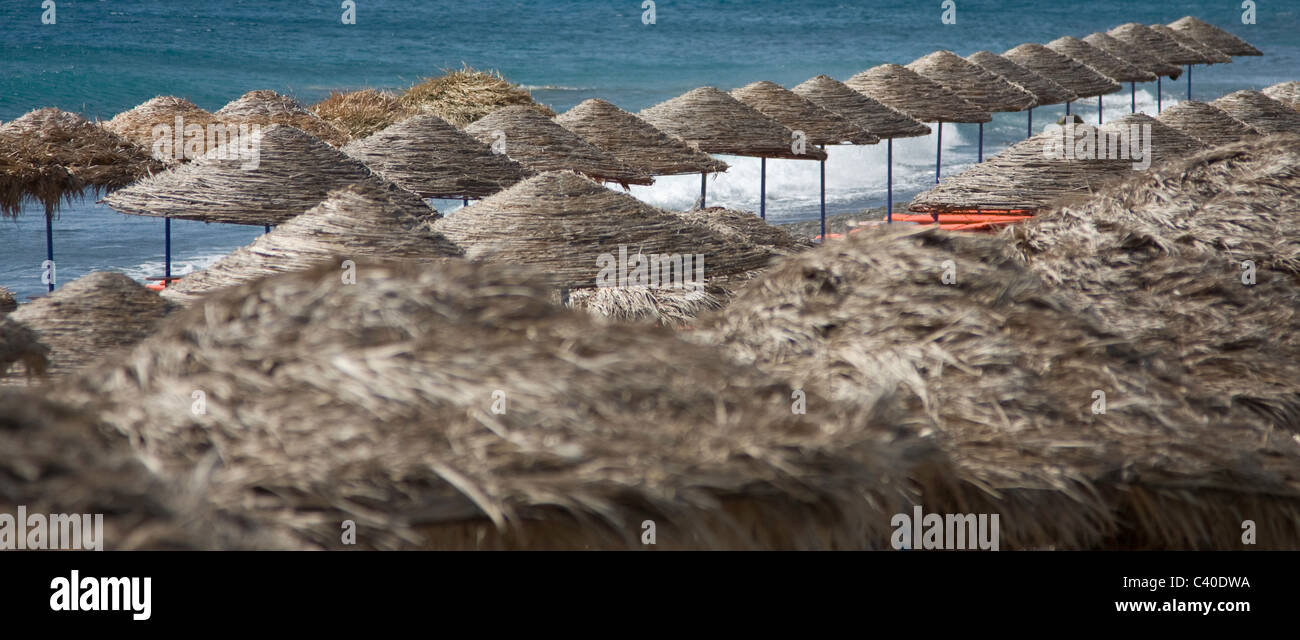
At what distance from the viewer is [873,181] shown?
31.3 m

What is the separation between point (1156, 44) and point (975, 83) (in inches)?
315

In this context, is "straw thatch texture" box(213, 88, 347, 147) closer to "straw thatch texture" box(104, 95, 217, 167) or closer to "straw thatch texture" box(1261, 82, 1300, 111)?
"straw thatch texture" box(104, 95, 217, 167)

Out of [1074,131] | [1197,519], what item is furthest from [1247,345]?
[1074,131]

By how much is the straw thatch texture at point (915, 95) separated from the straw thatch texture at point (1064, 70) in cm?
336

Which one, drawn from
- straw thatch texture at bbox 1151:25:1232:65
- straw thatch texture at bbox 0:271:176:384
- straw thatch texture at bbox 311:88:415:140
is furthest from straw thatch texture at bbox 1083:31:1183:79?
straw thatch texture at bbox 0:271:176:384

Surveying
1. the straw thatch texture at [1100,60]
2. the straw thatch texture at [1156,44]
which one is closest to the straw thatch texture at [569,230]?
the straw thatch texture at [1100,60]

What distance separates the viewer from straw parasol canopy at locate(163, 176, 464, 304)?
5.53 m

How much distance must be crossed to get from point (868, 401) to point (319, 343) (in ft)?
4.48

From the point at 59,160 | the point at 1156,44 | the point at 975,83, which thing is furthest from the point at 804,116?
the point at 1156,44

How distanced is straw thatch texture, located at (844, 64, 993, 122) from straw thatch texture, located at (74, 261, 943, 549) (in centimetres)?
1313

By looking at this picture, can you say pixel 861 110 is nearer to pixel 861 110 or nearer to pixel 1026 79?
pixel 861 110

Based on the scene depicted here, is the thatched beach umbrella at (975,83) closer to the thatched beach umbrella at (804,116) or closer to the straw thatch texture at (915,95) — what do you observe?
the straw thatch texture at (915,95)

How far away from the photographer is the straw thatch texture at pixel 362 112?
51.0ft
